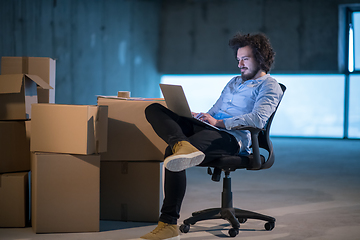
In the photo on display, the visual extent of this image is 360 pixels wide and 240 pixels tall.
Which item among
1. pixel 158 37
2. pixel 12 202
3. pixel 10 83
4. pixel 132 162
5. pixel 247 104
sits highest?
pixel 158 37

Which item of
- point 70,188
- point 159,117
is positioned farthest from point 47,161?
point 159,117

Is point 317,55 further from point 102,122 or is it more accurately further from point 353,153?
point 102,122

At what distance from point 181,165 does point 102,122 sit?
55cm

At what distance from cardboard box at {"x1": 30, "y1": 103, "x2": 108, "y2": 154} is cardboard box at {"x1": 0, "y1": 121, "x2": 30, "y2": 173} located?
0.78ft

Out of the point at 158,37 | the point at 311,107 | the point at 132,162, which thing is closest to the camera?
the point at 132,162

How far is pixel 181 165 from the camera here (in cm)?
172

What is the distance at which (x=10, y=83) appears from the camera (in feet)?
7.10

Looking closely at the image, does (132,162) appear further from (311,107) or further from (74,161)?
(311,107)

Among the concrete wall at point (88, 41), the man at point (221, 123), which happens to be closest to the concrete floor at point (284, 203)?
the man at point (221, 123)

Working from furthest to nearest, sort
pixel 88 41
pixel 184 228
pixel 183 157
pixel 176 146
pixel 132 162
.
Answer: pixel 88 41 → pixel 132 162 → pixel 184 228 → pixel 176 146 → pixel 183 157

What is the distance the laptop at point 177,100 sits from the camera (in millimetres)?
1874

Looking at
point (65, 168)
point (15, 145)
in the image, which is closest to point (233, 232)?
point (65, 168)

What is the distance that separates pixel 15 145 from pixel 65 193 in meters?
0.46

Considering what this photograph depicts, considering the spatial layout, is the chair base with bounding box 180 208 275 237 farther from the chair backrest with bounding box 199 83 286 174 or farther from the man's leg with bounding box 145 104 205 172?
the man's leg with bounding box 145 104 205 172
